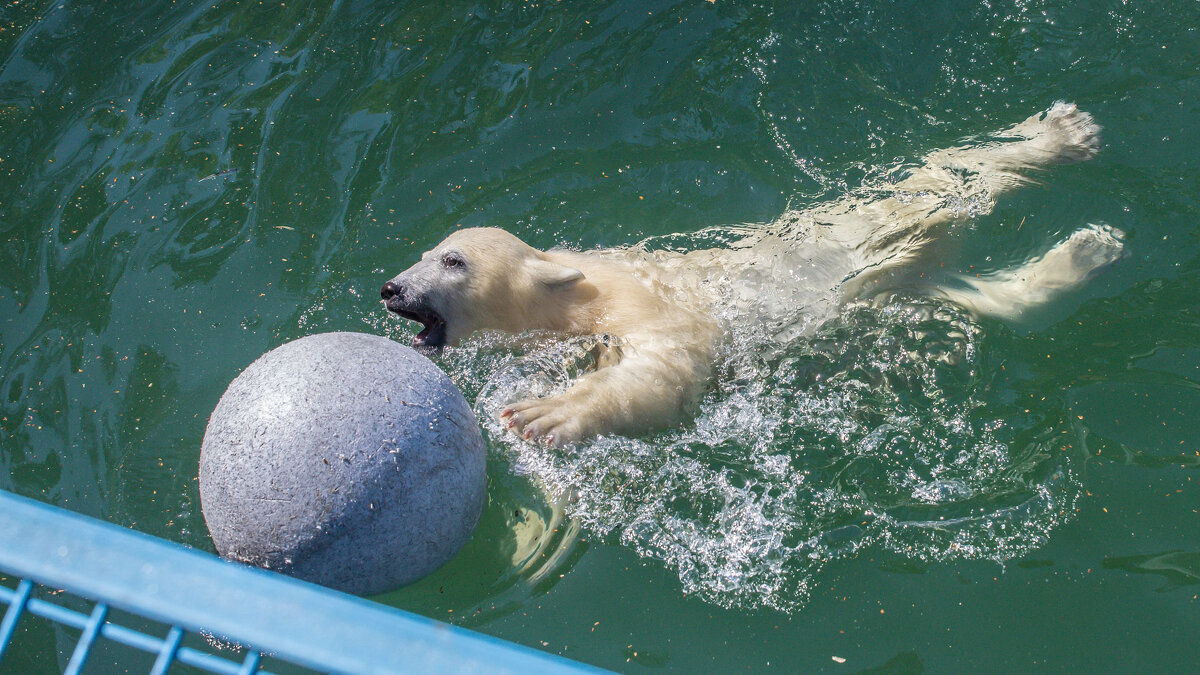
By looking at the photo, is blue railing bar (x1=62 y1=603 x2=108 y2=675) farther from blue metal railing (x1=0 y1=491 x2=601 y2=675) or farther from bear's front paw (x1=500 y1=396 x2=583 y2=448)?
bear's front paw (x1=500 y1=396 x2=583 y2=448)

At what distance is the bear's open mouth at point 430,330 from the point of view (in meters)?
A: 4.60

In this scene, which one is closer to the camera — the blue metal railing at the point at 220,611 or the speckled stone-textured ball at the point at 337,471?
the blue metal railing at the point at 220,611

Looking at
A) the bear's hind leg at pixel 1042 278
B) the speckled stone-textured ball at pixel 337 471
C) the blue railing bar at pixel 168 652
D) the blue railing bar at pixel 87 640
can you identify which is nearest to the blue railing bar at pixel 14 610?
the blue railing bar at pixel 87 640

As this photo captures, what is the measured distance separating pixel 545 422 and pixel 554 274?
109 cm

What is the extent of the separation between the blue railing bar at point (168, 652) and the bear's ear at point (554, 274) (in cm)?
280

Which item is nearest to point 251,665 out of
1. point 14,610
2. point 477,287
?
point 14,610

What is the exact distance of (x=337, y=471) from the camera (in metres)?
3.20

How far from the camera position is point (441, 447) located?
345 centimetres

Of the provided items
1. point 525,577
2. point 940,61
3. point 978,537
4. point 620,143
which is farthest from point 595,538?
point 940,61

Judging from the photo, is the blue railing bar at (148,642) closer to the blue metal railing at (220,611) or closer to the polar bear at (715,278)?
the blue metal railing at (220,611)

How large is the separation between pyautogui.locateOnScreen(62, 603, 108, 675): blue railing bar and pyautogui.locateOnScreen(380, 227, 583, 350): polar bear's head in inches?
87.5

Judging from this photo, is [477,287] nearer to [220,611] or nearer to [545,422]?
[545,422]

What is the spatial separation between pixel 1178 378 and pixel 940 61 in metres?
2.89

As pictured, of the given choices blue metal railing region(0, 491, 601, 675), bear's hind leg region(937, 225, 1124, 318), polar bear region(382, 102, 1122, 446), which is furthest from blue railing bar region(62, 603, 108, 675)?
bear's hind leg region(937, 225, 1124, 318)
